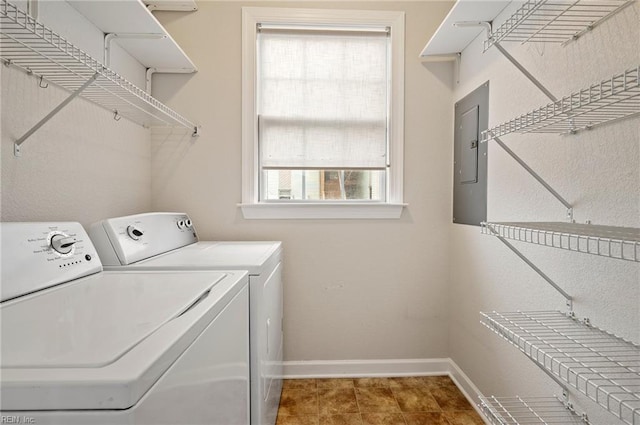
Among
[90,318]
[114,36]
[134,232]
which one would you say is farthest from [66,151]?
[90,318]

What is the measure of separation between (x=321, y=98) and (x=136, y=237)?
1.40 metres

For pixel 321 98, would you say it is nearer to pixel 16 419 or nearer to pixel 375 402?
pixel 375 402

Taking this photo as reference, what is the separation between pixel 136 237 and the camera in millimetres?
1449

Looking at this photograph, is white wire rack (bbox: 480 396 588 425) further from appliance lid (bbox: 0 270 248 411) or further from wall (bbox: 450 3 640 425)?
appliance lid (bbox: 0 270 248 411)

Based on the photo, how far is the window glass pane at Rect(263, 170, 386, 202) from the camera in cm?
229

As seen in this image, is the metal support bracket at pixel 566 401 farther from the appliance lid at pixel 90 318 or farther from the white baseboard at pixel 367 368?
the appliance lid at pixel 90 318

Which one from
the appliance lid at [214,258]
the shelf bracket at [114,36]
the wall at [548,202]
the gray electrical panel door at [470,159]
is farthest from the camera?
the gray electrical panel door at [470,159]

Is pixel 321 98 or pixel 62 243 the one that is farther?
pixel 321 98

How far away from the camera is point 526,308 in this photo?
4.79 ft

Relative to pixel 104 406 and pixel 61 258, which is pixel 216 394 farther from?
pixel 61 258

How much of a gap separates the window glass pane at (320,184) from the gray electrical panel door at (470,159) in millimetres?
478

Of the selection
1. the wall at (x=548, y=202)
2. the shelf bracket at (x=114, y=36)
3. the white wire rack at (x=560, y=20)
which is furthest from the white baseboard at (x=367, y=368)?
the shelf bracket at (x=114, y=36)

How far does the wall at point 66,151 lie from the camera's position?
1156mm

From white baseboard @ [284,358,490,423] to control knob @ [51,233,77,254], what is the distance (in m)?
1.50
